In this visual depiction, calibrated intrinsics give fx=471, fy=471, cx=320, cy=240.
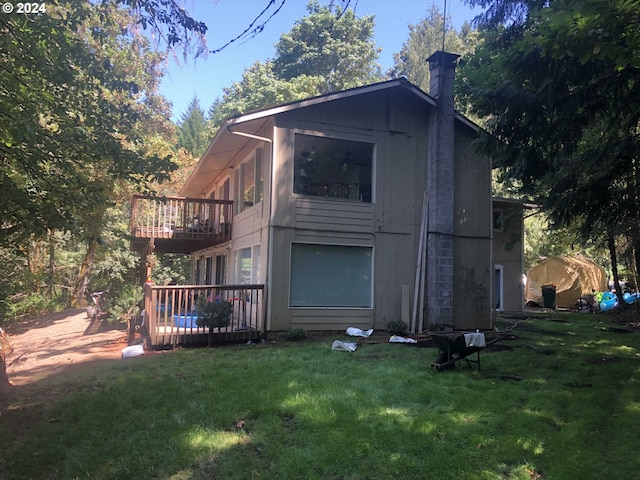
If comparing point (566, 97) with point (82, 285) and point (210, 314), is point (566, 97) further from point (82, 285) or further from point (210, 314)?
point (82, 285)

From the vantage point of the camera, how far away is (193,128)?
51688 millimetres

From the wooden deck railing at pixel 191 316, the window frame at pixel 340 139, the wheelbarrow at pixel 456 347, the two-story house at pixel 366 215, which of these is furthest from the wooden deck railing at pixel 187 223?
the wheelbarrow at pixel 456 347

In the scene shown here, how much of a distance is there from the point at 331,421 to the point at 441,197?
7.88m

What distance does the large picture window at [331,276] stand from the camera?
10680 millimetres

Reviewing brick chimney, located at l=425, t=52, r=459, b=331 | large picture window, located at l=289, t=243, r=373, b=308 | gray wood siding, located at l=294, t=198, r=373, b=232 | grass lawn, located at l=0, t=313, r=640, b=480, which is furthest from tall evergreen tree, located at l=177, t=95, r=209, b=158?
grass lawn, located at l=0, t=313, r=640, b=480

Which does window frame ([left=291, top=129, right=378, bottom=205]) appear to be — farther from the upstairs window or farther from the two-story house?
the upstairs window

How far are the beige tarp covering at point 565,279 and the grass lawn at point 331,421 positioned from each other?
1479 centimetres

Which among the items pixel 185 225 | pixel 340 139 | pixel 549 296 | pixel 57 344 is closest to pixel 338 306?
pixel 340 139

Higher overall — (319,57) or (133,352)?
(319,57)

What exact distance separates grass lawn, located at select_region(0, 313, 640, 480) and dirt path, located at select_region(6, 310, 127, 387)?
1.47 m

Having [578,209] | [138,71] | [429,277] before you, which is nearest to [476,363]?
[578,209]

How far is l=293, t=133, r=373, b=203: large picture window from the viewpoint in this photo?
1095cm

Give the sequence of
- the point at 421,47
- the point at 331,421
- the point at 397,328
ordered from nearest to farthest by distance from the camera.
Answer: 1. the point at 331,421
2. the point at 397,328
3. the point at 421,47

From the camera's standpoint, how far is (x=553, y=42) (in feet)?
14.3
